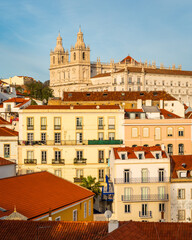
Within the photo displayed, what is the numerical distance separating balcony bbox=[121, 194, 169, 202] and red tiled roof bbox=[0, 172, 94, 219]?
1109 cm

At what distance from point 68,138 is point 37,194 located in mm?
27504

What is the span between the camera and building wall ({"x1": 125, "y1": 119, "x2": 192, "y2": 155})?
58875mm

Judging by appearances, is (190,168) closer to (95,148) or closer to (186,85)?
(95,148)

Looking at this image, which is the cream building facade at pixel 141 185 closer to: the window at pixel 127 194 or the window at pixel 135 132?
the window at pixel 127 194

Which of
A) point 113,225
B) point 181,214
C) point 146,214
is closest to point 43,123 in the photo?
point 146,214

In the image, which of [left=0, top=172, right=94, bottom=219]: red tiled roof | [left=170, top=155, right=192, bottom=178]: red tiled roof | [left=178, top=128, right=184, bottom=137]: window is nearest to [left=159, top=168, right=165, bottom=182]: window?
[left=170, top=155, right=192, bottom=178]: red tiled roof

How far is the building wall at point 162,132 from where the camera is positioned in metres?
58.9

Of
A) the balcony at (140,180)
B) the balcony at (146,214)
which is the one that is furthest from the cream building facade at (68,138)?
the balcony at (146,214)

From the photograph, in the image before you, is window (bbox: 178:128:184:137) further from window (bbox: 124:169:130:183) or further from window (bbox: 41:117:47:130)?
window (bbox: 41:117:47:130)

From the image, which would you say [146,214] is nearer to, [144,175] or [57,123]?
[144,175]

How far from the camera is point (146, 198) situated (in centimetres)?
4584

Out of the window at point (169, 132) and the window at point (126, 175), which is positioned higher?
the window at point (169, 132)

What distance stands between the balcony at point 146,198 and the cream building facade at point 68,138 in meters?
10.4

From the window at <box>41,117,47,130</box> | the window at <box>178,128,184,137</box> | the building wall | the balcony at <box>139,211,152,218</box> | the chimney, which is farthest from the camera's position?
the window at <box>178,128,184,137</box>
